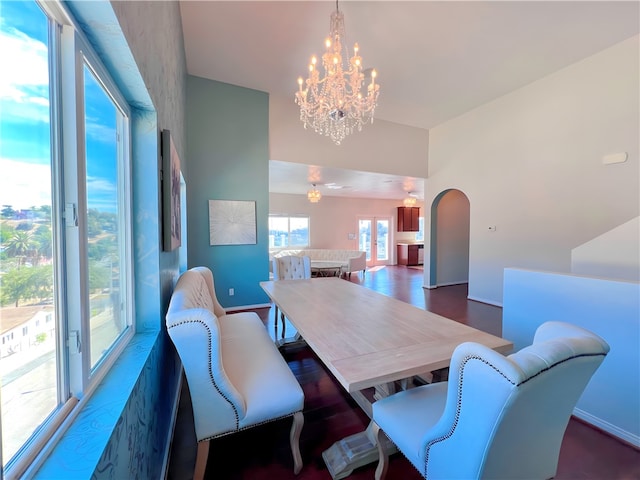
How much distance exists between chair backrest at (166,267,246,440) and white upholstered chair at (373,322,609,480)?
32.9 inches

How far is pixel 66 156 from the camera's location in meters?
0.78

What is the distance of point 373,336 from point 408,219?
378 inches

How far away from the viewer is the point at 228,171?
3.97 metres

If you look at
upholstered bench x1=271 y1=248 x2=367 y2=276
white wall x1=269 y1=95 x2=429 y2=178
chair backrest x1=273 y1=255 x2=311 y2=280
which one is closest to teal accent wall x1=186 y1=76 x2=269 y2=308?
white wall x1=269 y1=95 x2=429 y2=178

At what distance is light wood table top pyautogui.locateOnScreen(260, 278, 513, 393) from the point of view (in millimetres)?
1047

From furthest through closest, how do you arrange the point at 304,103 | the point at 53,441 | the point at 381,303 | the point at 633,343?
the point at 304,103, the point at 381,303, the point at 633,343, the point at 53,441

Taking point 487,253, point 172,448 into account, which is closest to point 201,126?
point 172,448

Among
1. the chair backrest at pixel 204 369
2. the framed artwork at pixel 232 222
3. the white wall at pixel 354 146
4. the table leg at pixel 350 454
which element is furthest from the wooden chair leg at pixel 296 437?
the white wall at pixel 354 146

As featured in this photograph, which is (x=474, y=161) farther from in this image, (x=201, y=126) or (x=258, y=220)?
(x=201, y=126)

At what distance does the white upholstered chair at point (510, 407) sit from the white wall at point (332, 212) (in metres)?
8.05

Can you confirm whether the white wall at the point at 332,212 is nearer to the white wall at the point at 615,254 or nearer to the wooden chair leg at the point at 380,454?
the white wall at the point at 615,254

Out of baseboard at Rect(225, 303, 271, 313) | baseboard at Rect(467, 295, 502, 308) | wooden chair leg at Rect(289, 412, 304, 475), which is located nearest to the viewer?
wooden chair leg at Rect(289, 412, 304, 475)

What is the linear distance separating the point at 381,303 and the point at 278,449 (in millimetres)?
1135

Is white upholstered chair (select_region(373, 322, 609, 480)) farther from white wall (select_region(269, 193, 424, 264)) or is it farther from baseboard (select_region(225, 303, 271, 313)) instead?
white wall (select_region(269, 193, 424, 264))
